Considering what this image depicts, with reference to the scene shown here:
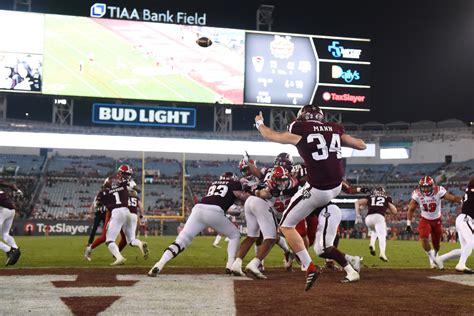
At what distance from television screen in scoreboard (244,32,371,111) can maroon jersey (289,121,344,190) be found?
86.1 feet

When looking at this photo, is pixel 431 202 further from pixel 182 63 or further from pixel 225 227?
pixel 182 63

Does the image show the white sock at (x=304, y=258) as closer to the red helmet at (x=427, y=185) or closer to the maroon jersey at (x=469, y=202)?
the maroon jersey at (x=469, y=202)

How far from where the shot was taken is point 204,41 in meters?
34.3

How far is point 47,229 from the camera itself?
118 ft

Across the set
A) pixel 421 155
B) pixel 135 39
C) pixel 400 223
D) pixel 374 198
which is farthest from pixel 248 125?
pixel 374 198

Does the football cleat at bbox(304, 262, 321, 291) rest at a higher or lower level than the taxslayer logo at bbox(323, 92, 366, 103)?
lower

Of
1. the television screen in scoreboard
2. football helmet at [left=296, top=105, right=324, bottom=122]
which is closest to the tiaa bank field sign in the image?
the television screen in scoreboard

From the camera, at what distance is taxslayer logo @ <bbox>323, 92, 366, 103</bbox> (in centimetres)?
3478

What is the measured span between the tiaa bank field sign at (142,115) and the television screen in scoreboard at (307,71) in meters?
3.91

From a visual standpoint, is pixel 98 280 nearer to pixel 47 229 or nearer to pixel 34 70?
pixel 34 70

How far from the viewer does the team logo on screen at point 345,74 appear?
3497cm

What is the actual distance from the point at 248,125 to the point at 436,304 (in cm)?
6191

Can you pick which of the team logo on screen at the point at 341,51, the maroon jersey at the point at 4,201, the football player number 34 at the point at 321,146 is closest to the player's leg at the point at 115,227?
the maroon jersey at the point at 4,201

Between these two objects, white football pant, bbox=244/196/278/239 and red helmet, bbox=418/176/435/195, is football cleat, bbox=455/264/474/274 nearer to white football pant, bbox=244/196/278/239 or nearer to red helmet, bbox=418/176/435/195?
red helmet, bbox=418/176/435/195
